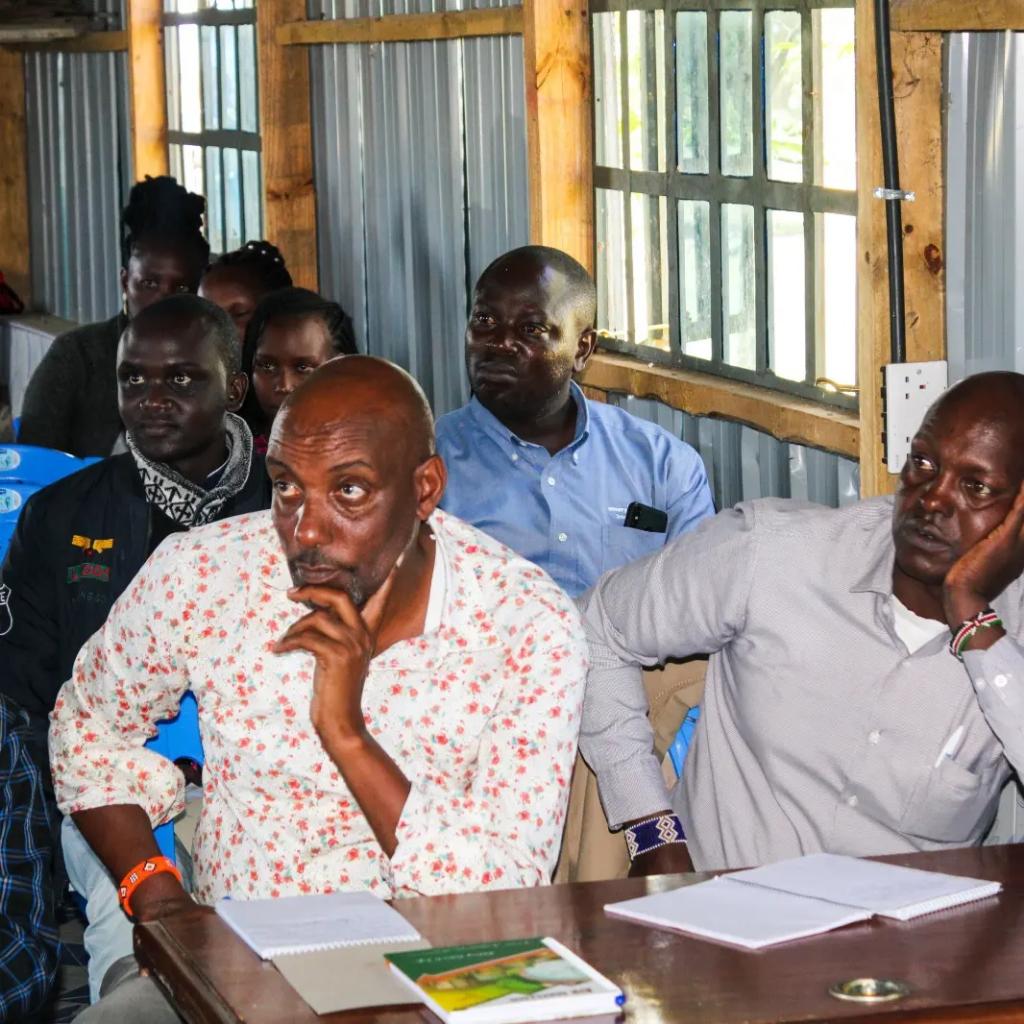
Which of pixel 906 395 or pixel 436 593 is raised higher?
pixel 906 395

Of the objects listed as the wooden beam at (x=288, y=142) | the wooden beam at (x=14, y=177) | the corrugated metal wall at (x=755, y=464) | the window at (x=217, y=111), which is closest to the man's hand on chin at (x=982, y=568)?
the corrugated metal wall at (x=755, y=464)

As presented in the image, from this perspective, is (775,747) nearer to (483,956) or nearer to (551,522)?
(483,956)

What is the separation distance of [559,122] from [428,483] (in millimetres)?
2909

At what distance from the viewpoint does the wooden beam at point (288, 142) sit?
7.84 meters

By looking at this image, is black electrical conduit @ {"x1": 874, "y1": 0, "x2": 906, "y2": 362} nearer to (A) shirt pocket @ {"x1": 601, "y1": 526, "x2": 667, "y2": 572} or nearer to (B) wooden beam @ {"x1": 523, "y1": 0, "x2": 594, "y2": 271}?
(A) shirt pocket @ {"x1": 601, "y1": 526, "x2": 667, "y2": 572}

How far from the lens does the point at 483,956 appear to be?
2.22 metres

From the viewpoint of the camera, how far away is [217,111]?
9234 millimetres

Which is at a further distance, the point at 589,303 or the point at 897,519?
the point at 589,303

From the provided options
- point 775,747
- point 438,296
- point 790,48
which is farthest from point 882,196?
point 438,296

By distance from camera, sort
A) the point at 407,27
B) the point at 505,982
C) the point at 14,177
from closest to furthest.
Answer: the point at 505,982 < the point at 407,27 < the point at 14,177

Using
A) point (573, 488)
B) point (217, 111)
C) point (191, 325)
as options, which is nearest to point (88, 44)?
point (217, 111)

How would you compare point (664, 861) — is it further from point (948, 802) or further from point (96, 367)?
point (96, 367)

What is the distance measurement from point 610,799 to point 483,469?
4.45ft

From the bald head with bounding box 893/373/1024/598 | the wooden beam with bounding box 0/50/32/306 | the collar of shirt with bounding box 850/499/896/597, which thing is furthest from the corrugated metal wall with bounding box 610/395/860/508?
the wooden beam with bounding box 0/50/32/306
